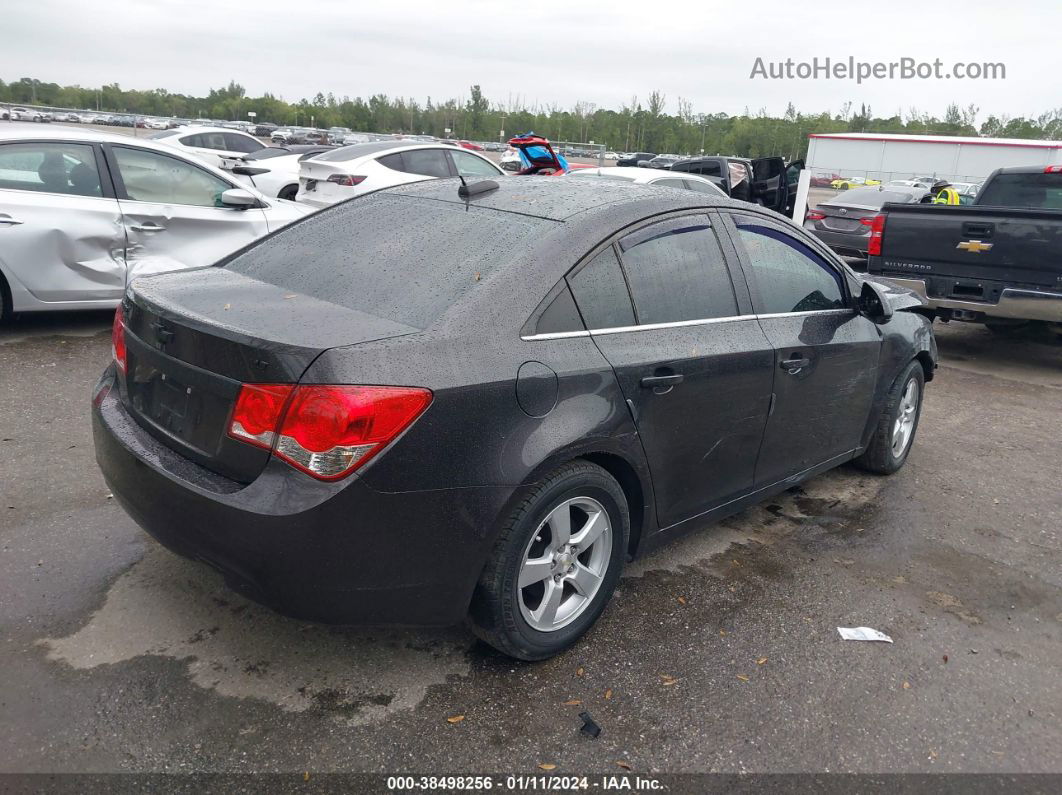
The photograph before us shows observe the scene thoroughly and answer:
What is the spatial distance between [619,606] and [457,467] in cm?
123

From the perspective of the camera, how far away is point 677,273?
3398 millimetres

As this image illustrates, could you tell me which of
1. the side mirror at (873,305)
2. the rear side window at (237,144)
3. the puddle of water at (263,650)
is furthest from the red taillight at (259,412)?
the rear side window at (237,144)

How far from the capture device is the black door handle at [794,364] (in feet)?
12.2

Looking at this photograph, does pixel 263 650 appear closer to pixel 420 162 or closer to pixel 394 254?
pixel 394 254

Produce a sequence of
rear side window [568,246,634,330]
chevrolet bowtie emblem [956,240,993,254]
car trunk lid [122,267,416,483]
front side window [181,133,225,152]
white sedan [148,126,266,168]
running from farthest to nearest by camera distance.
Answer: front side window [181,133,225,152] → white sedan [148,126,266,168] → chevrolet bowtie emblem [956,240,993,254] → rear side window [568,246,634,330] → car trunk lid [122,267,416,483]

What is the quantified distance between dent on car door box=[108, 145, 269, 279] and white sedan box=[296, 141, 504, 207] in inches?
160

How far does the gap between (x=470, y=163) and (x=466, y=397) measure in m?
10.7

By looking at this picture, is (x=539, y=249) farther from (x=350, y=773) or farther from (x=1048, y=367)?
(x=1048, y=367)

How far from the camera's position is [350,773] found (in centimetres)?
243

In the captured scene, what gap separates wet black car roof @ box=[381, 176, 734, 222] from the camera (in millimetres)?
3295

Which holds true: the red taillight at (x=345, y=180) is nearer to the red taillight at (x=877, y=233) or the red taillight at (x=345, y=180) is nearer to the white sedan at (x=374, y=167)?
the white sedan at (x=374, y=167)

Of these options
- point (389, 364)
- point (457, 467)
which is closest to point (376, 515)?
point (457, 467)

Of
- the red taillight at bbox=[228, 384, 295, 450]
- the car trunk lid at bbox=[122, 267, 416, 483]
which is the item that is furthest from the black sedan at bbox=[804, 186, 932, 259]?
the red taillight at bbox=[228, 384, 295, 450]

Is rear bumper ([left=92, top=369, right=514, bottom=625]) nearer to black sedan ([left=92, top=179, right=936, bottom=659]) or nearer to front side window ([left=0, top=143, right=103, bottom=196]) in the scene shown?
black sedan ([left=92, top=179, right=936, bottom=659])
